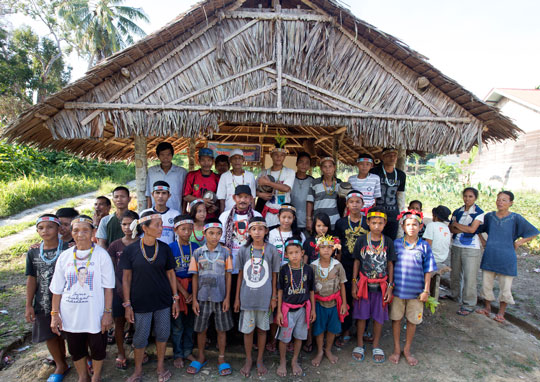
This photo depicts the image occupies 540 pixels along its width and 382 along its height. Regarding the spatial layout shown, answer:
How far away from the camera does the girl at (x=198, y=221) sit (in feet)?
12.2

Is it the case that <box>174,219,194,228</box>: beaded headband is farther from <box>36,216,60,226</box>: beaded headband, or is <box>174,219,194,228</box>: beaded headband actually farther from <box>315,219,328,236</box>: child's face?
<box>315,219,328,236</box>: child's face

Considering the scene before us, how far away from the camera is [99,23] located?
73.4ft


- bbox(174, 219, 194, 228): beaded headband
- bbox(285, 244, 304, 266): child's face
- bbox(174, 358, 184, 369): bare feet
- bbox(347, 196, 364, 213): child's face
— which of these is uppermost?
bbox(347, 196, 364, 213): child's face

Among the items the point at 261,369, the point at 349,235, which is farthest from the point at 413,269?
the point at 261,369

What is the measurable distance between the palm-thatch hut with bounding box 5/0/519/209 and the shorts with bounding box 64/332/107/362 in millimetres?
2270

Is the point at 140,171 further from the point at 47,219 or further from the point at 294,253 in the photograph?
the point at 294,253

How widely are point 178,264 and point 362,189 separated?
2700mm

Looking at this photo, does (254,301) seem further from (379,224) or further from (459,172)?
(459,172)

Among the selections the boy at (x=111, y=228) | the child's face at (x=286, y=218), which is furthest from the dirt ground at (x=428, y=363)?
the child's face at (x=286, y=218)

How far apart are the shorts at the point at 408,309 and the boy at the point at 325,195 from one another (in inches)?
47.8

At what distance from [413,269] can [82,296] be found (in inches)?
141

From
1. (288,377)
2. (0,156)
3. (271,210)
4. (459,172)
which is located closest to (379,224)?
(271,210)

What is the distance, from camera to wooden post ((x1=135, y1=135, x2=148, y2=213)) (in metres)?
4.81

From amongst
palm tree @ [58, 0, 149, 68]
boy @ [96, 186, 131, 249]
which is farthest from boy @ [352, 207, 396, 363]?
palm tree @ [58, 0, 149, 68]
